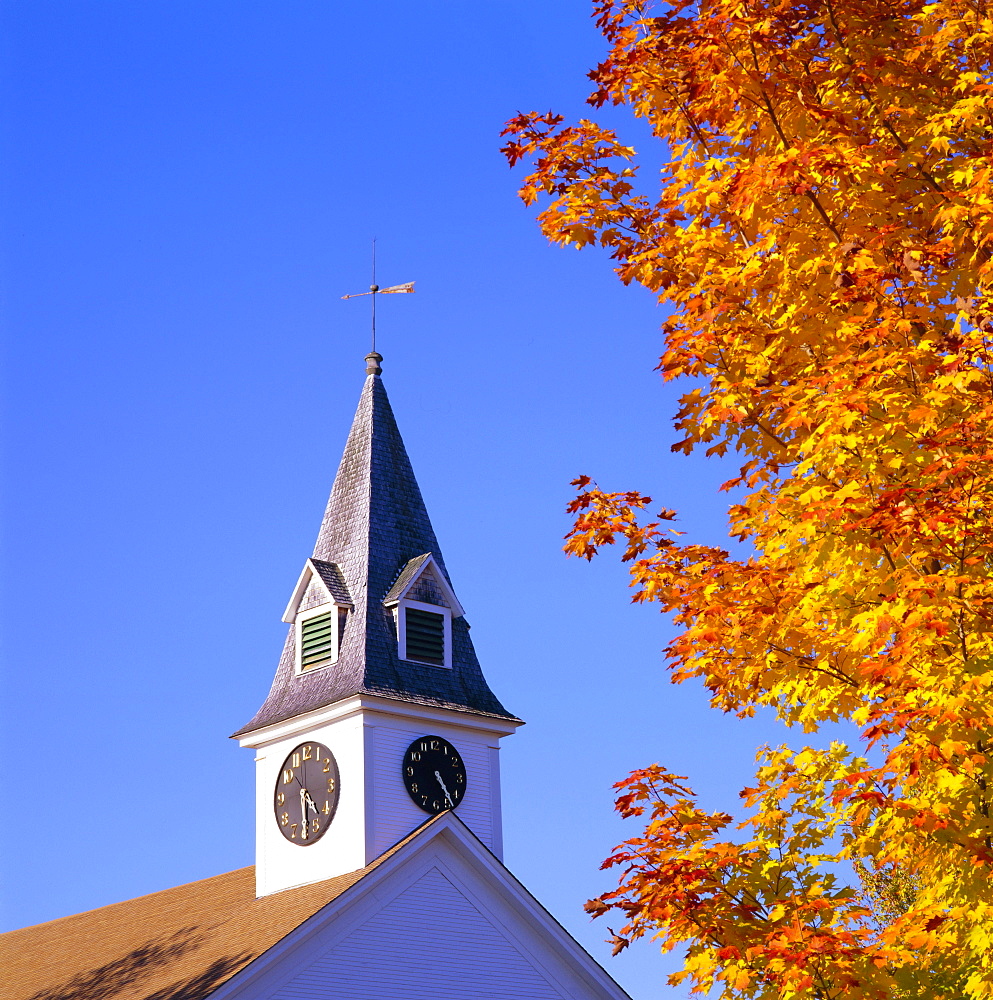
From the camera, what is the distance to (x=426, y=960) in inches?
1053

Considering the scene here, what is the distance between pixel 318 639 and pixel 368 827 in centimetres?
498

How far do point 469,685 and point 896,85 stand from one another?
23279 millimetres

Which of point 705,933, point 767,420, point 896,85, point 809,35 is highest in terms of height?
point 809,35

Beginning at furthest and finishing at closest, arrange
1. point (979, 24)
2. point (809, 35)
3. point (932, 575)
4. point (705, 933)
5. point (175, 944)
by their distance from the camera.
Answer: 1. point (175, 944)
2. point (809, 35)
3. point (979, 24)
4. point (705, 933)
5. point (932, 575)

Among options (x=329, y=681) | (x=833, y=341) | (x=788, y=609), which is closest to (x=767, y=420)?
(x=833, y=341)

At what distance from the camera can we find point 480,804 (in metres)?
30.0

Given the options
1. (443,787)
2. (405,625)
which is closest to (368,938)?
(443,787)

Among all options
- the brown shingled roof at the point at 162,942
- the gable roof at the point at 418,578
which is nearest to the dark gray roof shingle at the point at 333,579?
the gable roof at the point at 418,578

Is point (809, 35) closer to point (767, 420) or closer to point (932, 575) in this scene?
point (767, 420)

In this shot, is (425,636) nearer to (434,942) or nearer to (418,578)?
(418,578)

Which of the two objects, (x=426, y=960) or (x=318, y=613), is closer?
(x=426, y=960)

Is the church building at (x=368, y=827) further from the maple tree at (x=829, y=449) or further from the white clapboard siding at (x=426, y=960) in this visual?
the maple tree at (x=829, y=449)

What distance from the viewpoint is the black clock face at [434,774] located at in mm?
28875

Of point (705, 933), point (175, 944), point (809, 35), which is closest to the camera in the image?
point (705, 933)
